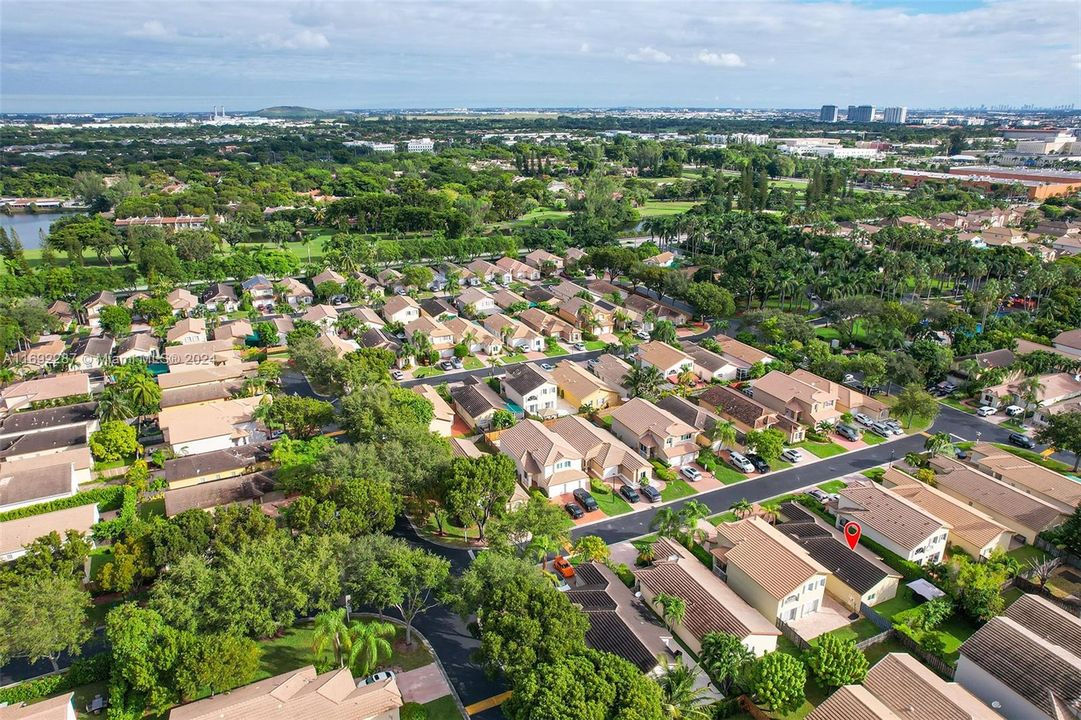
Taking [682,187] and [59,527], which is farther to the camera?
[682,187]

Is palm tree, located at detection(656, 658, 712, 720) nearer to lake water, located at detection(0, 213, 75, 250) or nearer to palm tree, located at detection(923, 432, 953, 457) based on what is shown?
palm tree, located at detection(923, 432, 953, 457)

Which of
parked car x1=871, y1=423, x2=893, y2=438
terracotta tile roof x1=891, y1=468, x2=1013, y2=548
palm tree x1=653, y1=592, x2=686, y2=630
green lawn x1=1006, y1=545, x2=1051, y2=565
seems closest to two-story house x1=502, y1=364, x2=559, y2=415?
palm tree x1=653, y1=592, x2=686, y2=630

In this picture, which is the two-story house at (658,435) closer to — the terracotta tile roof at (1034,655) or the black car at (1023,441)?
the terracotta tile roof at (1034,655)

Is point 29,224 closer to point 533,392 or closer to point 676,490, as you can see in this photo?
point 533,392

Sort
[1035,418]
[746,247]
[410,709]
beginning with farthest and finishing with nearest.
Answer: [746,247], [1035,418], [410,709]

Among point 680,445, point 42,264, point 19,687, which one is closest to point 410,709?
point 19,687

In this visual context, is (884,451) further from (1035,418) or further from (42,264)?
(42,264)

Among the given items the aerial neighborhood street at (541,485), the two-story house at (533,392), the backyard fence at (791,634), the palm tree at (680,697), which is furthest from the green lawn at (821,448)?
the palm tree at (680,697)
